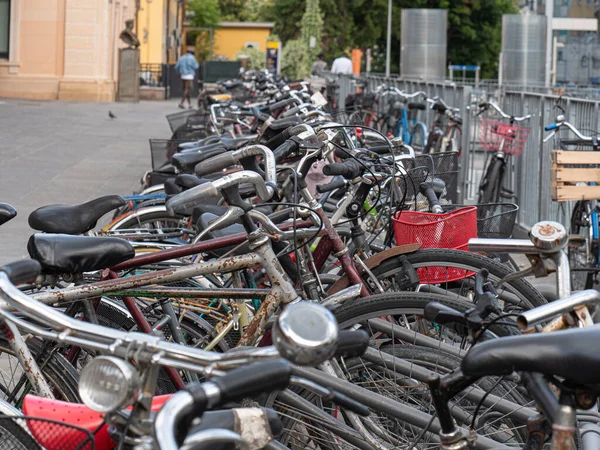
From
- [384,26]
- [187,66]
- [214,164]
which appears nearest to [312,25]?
[384,26]

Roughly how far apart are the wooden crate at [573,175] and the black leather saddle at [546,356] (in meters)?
5.47

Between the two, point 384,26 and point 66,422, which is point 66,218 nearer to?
point 66,422

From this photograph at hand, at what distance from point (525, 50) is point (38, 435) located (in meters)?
27.6

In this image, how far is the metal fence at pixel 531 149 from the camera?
28.2ft

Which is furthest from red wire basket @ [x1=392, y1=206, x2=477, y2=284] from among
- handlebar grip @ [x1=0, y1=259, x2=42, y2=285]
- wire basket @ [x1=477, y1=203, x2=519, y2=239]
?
handlebar grip @ [x1=0, y1=259, x2=42, y2=285]

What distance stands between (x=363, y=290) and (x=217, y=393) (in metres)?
2.02

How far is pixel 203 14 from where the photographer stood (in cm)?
5972

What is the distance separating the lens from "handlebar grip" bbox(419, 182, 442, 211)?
4.52 meters

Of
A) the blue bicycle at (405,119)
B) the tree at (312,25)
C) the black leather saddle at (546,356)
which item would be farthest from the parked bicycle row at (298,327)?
the tree at (312,25)

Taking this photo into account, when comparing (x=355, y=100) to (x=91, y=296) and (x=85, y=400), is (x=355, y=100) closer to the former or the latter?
(x=91, y=296)

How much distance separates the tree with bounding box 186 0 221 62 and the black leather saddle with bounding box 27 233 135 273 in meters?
57.6

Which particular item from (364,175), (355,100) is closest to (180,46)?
(355,100)

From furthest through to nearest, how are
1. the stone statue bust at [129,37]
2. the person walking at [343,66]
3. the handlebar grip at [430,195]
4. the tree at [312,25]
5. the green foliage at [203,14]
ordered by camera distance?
the green foliage at [203,14], the tree at [312,25], the stone statue bust at [129,37], the person walking at [343,66], the handlebar grip at [430,195]

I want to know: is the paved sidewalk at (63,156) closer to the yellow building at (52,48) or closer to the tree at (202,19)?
the yellow building at (52,48)
